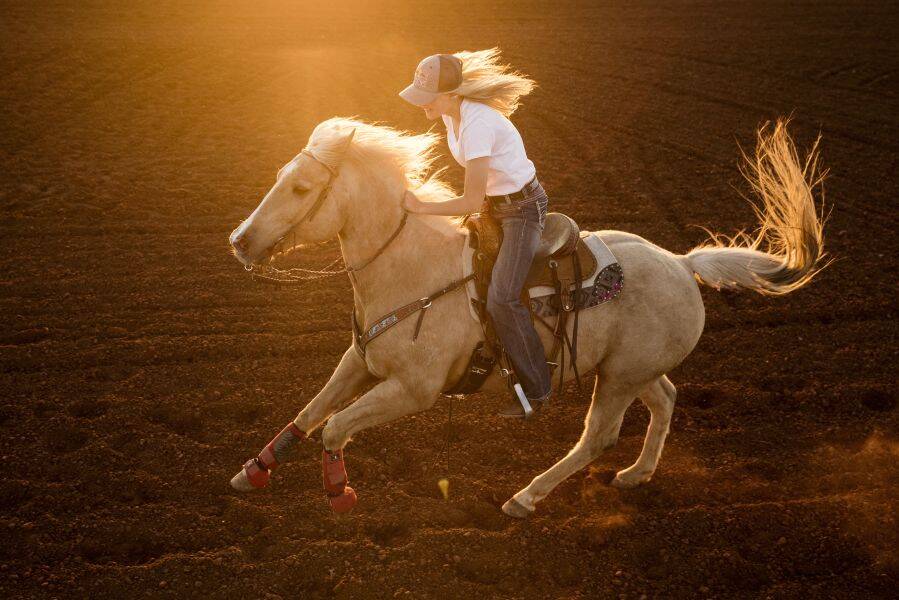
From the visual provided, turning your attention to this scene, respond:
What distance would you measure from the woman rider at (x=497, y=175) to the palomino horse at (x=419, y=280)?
24 centimetres

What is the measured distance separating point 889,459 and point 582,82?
13242mm

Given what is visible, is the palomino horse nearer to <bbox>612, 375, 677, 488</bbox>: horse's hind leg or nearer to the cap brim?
<bbox>612, 375, 677, 488</bbox>: horse's hind leg

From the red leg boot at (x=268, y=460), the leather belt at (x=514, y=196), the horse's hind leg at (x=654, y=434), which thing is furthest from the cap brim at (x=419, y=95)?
the horse's hind leg at (x=654, y=434)

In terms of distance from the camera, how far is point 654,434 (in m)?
4.95

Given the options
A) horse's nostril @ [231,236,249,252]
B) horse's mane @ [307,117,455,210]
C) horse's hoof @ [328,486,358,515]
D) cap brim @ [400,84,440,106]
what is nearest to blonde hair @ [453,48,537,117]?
cap brim @ [400,84,440,106]

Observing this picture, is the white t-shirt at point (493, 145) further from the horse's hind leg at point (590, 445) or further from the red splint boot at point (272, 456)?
the red splint boot at point (272, 456)

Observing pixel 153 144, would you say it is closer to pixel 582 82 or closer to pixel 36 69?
pixel 36 69

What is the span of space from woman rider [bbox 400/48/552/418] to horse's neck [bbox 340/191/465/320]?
Result: 21cm

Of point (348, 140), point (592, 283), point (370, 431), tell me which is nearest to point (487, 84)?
point (348, 140)

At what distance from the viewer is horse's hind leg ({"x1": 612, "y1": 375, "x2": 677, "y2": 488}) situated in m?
4.92

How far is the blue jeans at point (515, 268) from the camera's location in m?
3.99

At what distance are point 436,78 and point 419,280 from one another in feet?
3.90

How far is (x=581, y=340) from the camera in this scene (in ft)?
14.3

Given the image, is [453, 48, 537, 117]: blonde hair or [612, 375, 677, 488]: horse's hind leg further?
[612, 375, 677, 488]: horse's hind leg
